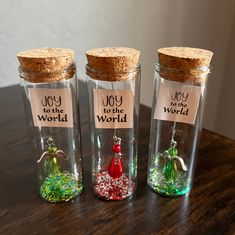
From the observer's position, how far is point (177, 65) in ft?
1.75

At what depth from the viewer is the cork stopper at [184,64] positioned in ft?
1.72

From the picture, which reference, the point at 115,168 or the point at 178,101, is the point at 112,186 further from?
the point at 178,101

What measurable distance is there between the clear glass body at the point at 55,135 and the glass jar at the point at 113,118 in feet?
0.12

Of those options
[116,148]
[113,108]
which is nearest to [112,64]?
[113,108]

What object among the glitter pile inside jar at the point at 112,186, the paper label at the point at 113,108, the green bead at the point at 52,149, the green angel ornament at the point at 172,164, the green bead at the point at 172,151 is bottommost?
the glitter pile inside jar at the point at 112,186

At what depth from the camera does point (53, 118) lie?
563 millimetres

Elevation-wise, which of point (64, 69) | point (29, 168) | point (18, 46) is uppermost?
point (64, 69)

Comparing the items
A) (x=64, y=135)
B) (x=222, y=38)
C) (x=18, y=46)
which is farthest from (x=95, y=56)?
(x=222, y=38)

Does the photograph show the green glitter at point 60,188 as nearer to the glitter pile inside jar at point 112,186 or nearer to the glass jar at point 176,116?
the glitter pile inside jar at point 112,186

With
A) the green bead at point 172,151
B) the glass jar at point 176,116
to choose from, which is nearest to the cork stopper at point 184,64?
the glass jar at point 176,116

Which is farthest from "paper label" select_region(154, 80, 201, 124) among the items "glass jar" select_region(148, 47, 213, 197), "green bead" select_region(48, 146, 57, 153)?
"green bead" select_region(48, 146, 57, 153)

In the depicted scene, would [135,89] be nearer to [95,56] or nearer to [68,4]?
[95,56]

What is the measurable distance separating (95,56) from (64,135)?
202 millimetres

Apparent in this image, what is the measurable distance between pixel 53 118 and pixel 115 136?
14 cm
